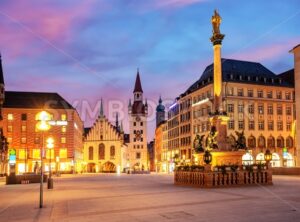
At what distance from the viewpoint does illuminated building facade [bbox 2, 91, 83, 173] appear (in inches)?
3814

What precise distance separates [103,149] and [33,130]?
39.2 metres

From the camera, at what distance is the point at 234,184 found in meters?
29.8

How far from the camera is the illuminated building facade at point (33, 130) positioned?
96875mm

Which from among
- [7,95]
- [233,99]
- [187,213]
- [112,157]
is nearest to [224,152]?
[187,213]

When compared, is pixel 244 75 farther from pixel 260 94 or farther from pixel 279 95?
pixel 279 95

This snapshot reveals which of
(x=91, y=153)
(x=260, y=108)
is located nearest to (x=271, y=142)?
(x=260, y=108)

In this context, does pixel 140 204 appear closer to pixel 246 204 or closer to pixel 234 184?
pixel 246 204

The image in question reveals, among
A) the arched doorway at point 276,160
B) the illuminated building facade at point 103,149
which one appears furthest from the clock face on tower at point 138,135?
the arched doorway at point 276,160

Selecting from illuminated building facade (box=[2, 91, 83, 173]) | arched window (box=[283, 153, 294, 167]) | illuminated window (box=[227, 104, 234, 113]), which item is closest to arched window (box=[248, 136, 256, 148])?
illuminated window (box=[227, 104, 234, 113])

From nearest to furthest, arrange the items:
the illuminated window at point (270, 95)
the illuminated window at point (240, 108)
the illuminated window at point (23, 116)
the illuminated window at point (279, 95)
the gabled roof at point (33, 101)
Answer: the illuminated window at point (240, 108) < the illuminated window at point (270, 95) < the illuminated window at point (279, 95) < the illuminated window at point (23, 116) < the gabled roof at point (33, 101)

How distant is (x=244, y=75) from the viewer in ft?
286

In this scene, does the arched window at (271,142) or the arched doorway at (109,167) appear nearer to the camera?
the arched window at (271,142)

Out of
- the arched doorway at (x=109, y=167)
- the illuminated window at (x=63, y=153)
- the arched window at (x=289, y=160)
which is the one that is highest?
the illuminated window at (x=63, y=153)

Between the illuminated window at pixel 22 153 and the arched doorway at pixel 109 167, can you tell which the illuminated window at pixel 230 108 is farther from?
the arched doorway at pixel 109 167
